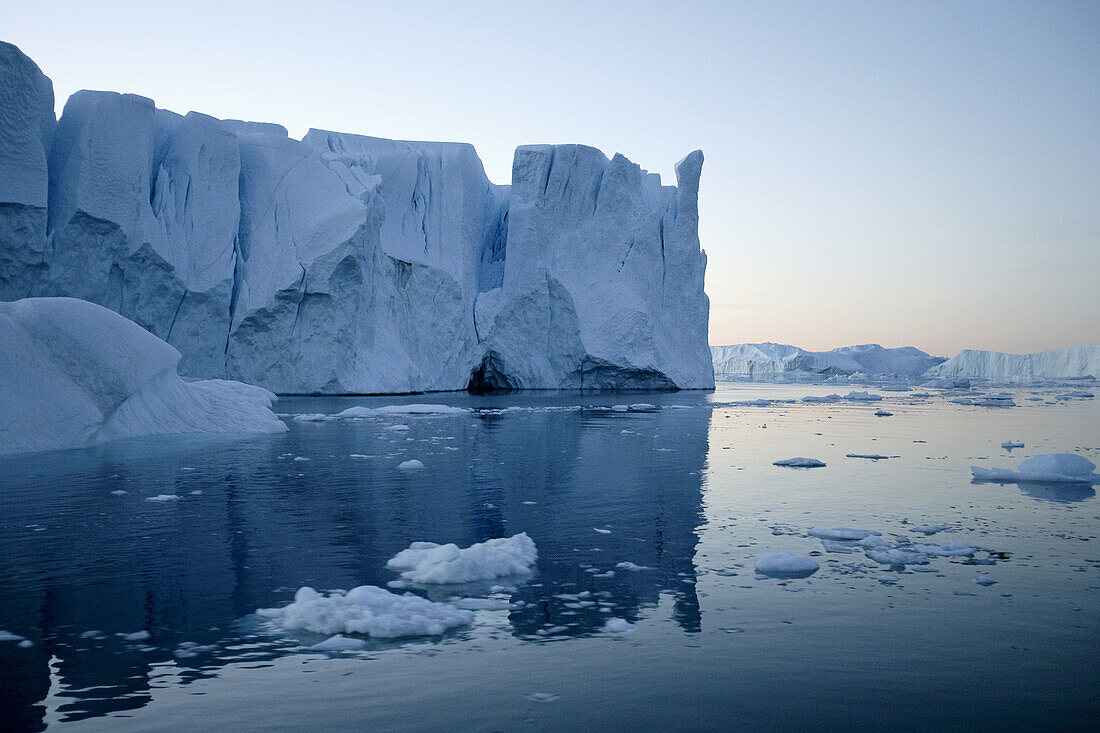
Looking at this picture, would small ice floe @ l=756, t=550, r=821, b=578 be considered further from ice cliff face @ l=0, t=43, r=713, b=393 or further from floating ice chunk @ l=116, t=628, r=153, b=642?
ice cliff face @ l=0, t=43, r=713, b=393

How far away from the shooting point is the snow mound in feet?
11.8

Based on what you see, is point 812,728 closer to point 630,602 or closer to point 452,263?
point 630,602

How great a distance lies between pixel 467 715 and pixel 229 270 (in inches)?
800

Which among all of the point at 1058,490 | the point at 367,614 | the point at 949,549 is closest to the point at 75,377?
the point at 367,614

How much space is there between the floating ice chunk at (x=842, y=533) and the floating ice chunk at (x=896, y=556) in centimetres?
36

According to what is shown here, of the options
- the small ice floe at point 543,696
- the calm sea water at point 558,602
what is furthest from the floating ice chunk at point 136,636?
the small ice floe at point 543,696

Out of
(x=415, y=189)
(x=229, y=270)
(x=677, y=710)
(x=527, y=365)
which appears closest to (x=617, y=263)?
(x=527, y=365)

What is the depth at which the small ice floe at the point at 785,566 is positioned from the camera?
470cm

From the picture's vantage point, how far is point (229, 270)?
21.0 m

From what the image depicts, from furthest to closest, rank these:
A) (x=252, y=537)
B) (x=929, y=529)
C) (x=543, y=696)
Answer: (x=929, y=529), (x=252, y=537), (x=543, y=696)

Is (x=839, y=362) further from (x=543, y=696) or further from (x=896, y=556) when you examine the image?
(x=543, y=696)

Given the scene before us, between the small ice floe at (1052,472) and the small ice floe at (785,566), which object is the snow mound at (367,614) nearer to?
the small ice floe at (785,566)

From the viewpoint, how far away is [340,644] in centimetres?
345

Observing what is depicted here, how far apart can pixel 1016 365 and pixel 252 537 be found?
84253 mm
